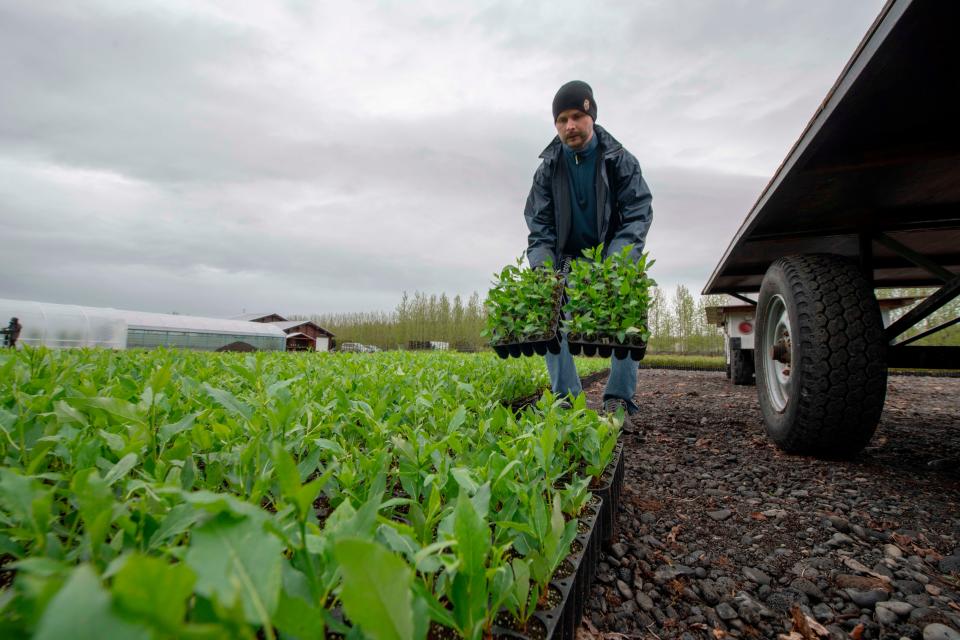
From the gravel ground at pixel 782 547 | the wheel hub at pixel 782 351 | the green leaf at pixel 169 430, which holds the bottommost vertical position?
the gravel ground at pixel 782 547

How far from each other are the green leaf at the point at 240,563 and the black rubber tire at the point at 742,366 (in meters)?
7.34

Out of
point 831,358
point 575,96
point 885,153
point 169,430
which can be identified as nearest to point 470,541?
point 169,430

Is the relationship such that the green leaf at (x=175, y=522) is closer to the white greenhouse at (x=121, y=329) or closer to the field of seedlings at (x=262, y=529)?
the field of seedlings at (x=262, y=529)

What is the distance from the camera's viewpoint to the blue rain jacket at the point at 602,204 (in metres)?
2.90

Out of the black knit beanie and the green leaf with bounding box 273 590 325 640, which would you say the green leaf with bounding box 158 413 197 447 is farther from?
the black knit beanie

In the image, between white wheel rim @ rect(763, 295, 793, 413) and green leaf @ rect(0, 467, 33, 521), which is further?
white wheel rim @ rect(763, 295, 793, 413)

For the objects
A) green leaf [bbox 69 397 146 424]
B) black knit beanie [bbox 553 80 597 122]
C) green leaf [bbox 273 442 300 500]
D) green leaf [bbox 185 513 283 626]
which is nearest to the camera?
green leaf [bbox 185 513 283 626]

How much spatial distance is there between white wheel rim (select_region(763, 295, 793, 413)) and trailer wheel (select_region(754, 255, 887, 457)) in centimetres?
30

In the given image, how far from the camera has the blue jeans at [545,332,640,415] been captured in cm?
296

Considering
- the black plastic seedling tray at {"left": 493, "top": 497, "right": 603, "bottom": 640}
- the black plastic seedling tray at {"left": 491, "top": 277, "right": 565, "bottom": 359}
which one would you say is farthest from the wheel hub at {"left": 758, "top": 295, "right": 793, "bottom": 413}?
the black plastic seedling tray at {"left": 493, "top": 497, "right": 603, "bottom": 640}

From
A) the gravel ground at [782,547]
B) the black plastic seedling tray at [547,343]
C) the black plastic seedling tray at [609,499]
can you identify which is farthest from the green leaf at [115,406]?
the black plastic seedling tray at [547,343]

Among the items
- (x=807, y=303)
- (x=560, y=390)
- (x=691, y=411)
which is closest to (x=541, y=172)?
(x=560, y=390)

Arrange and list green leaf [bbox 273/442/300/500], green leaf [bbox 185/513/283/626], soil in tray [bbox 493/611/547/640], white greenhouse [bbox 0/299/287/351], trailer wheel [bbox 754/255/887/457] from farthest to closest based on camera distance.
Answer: white greenhouse [bbox 0/299/287/351]
trailer wheel [bbox 754/255/887/457]
soil in tray [bbox 493/611/547/640]
green leaf [bbox 273/442/300/500]
green leaf [bbox 185/513/283/626]

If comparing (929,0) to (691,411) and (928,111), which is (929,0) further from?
(691,411)
